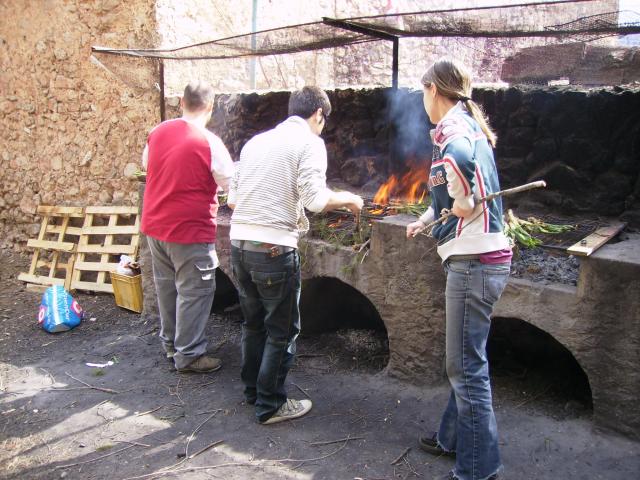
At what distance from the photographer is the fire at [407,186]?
5.56 metres

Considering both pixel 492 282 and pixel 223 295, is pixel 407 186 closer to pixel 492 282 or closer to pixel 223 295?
pixel 223 295

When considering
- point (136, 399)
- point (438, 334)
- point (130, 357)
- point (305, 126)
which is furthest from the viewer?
point (130, 357)

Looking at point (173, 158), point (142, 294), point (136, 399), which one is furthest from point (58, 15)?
point (136, 399)

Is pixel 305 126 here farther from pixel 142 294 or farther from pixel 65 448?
pixel 142 294

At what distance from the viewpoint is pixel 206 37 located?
7742 millimetres

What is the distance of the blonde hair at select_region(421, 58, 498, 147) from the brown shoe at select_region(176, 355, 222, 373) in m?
2.97

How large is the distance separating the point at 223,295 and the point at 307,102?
3424 mm

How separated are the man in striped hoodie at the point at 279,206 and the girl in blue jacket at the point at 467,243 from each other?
0.77 m

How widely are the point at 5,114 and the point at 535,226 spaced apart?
754 centimetres

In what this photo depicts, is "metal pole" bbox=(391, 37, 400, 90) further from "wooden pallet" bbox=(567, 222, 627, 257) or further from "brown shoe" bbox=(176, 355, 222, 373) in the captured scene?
"brown shoe" bbox=(176, 355, 222, 373)

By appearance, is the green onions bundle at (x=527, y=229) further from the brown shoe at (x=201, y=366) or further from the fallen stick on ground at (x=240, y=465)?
the brown shoe at (x=201, y=366)

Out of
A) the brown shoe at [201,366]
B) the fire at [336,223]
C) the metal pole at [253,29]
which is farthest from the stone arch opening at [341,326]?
the metal pole at [253,29]

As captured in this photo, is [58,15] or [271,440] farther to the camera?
[58,15]

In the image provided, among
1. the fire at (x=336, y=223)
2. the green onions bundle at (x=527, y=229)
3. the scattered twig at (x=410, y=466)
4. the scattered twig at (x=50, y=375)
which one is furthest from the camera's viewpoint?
the fire at (x=336, y=223)
